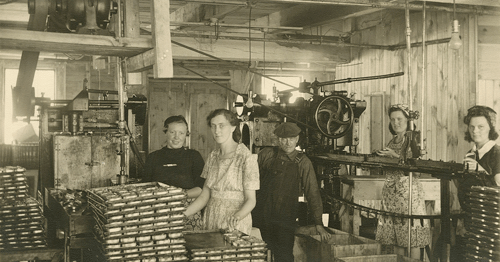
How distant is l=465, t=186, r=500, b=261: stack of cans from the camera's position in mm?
3916

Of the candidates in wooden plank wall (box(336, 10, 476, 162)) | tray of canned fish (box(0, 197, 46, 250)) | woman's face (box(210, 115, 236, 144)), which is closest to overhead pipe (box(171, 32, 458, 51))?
wooden plank wall (box(336, 10, 476, 162))

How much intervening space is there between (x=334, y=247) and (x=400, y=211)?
1.23 meters

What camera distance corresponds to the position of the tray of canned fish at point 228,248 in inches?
139

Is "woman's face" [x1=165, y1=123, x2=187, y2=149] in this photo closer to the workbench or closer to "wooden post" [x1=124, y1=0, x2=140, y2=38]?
the workbench

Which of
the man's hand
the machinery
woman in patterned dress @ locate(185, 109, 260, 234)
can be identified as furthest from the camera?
the machinery

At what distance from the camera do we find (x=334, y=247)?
5.14 m

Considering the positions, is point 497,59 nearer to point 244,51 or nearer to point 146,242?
point 244,51

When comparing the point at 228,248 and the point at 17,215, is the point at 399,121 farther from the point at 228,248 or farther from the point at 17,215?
the point at 17,215

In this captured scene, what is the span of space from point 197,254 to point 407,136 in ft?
8.30

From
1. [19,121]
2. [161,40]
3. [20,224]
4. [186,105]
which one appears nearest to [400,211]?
[161,40]

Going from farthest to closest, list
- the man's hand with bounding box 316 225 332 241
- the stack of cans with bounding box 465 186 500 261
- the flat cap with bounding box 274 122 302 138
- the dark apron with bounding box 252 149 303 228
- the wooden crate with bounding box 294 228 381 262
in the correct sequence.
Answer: the flat cap with bounding box 274 122 302 138 → the dark apron with bounding box 252 149 303 228 → the man's hand with bounding box 316 225 332 241 → the wooden crate with bounding box 294 228 381 262 → the stack of cans with bounding box 465 186 500 261

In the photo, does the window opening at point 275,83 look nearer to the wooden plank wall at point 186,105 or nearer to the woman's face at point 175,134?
the wooden plank wall at point 186,105

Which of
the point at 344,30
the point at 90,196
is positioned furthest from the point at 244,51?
the point at 90,196

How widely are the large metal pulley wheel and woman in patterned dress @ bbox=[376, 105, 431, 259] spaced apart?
1.84 ft
